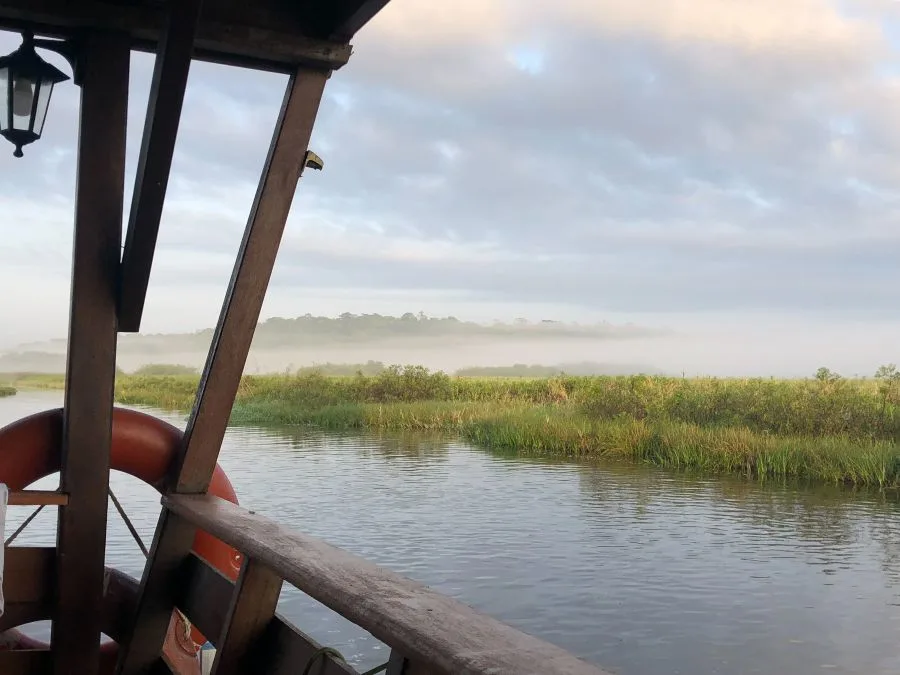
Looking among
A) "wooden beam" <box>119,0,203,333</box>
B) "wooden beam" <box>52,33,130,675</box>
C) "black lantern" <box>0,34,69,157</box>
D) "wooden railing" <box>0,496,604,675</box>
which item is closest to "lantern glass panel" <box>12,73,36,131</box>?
"black lantern" <box>0,34,69,157</box>

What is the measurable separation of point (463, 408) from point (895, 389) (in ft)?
26.5

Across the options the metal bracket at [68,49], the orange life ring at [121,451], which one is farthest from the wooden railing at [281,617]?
the metal bracket at [68,49]

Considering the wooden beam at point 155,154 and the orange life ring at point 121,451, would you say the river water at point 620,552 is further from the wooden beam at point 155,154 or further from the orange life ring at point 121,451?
the wooden beam at point 155,154

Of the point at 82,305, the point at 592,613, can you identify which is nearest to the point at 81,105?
the point at 82,305

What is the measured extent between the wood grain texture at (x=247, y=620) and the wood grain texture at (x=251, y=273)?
1.85ft

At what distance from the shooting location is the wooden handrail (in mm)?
905

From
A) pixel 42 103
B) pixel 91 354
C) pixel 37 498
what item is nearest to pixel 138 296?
pixel 91 354

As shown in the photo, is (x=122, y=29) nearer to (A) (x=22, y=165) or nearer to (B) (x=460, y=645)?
(A) (x=22, y=165)

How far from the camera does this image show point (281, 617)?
66.3 inches

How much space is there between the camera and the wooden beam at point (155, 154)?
5.78 feet

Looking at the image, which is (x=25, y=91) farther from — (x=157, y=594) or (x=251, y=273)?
(x=157, y=594)

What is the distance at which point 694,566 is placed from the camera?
8484 mm

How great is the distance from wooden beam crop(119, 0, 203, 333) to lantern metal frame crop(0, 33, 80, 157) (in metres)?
0.36

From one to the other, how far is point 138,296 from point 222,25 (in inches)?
24.8
